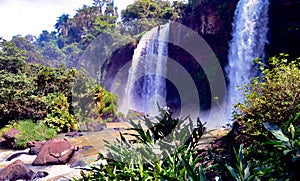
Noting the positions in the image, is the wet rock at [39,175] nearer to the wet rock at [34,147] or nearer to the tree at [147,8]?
the wet rock at [34,147]

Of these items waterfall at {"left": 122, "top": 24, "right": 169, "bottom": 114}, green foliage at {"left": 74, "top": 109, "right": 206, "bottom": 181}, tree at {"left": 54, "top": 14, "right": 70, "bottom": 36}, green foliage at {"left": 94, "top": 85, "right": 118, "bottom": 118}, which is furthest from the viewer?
tree at {"left": 54, "top": 14, "right": 70, "bottom": 36}

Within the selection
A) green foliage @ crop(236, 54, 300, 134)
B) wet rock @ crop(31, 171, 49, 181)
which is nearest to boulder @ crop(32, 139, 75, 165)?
wet rock @ crop(31, 171, 49, 181)

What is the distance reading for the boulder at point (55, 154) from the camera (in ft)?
27.0

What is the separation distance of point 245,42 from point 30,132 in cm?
1167

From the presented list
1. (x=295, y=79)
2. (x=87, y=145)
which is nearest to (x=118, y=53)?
(x=87, y=145)

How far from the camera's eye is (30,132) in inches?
455

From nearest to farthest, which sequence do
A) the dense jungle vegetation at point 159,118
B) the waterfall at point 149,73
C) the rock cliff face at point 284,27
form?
the dense jungle vegetation at point 159,118 < the rock cliff face at point 284,27 < the waterfall at point 149,73

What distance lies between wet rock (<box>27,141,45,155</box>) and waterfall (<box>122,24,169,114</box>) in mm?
11125

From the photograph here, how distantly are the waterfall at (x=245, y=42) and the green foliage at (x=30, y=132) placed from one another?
9.17 metres

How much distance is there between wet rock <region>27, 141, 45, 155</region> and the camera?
9578 millimetres

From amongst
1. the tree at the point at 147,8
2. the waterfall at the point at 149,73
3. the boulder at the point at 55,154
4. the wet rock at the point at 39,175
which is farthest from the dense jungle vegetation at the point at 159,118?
the waterfall at the point at 149,73

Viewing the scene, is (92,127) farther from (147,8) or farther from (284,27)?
(147,8)

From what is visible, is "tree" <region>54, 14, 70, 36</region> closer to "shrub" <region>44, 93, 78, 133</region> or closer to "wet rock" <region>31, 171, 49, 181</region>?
"shrub" <region>44, 93, 78, 133</region>

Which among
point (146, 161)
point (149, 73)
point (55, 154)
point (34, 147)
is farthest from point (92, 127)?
point (146, 161)
